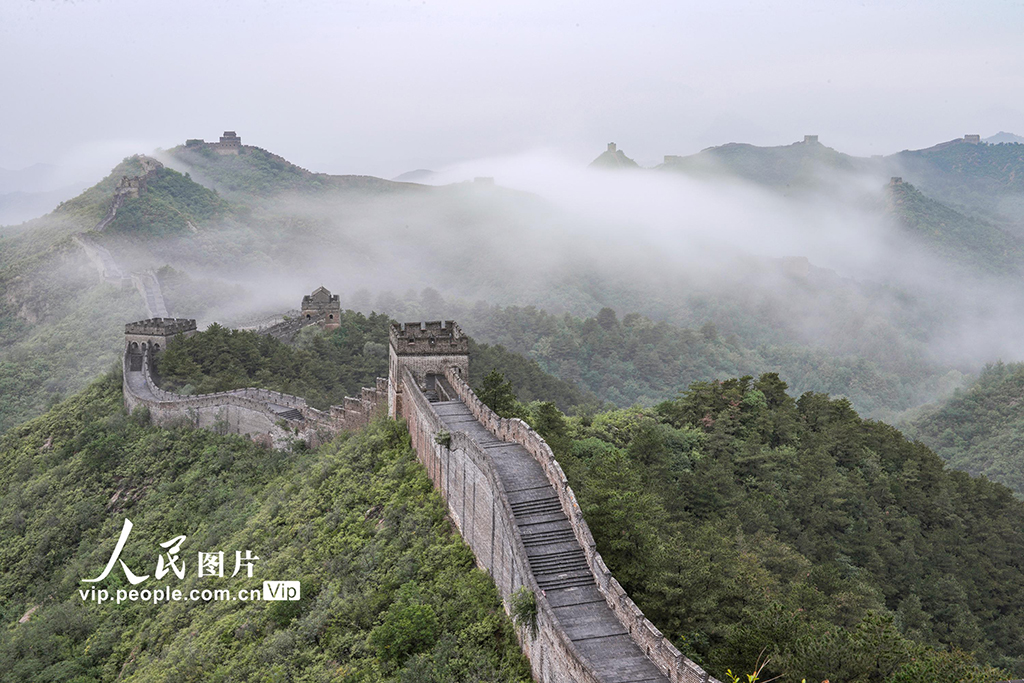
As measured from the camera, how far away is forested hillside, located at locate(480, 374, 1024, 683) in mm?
17750

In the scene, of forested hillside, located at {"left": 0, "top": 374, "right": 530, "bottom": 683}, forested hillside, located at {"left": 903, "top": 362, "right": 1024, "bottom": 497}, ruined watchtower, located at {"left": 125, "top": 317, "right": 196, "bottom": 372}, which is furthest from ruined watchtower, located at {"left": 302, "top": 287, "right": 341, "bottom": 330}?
forested hillside, located at {"left": 903, "top": 362, "right": 1024, "bottom": 497}

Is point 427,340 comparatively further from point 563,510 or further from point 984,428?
point 984,428

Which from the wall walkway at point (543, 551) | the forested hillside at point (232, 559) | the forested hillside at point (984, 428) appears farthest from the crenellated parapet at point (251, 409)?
the forested hillside at point (984, 428)

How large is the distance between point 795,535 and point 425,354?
1968 centimetres

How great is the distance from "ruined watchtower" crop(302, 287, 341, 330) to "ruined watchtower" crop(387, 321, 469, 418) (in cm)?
3537

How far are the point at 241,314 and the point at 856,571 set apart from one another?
68.0 metres

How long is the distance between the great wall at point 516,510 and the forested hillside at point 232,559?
1028 mm

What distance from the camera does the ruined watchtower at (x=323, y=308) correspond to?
2633 inches

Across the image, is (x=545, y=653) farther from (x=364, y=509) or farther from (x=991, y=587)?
(x=991, y=587)

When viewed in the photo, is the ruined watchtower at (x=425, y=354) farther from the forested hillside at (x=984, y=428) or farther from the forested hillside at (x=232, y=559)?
the forested hillside at (x=984, y=428)

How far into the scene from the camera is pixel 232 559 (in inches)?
1233

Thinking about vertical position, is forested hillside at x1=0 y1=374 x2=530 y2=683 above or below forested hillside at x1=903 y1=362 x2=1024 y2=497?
above

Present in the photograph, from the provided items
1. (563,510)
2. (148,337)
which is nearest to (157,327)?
(148,337)

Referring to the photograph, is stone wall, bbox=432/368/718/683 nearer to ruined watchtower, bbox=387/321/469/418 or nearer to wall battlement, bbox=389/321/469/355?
ruined watchtower, bbox=387/321/469/418
